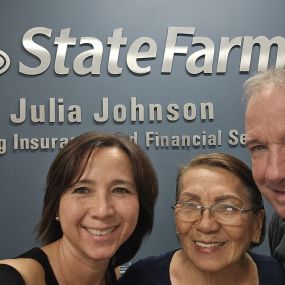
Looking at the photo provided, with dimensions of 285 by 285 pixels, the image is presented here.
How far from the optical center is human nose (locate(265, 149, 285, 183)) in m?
1.36

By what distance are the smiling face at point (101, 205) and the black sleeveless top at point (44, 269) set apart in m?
0.12

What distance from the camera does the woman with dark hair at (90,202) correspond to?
5.08 ft

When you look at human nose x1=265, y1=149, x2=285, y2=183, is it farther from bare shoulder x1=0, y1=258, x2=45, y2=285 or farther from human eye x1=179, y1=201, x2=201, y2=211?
bare shoulder x1=0, y1=258, x2=45, y2=285

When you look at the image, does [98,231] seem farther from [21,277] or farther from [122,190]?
[21,277]

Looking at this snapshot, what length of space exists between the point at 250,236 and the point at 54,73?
1.92 metres

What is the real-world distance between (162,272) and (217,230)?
290 mm

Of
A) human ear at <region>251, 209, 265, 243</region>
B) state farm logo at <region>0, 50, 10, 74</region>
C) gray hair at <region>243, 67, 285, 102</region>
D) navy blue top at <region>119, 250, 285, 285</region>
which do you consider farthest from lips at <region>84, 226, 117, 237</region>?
state farm logo at <region>0, 50, 10, 74</region>

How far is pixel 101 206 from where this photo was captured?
1538 mm

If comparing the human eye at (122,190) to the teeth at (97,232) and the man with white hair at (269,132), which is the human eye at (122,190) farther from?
the man with white hair at (269,132)

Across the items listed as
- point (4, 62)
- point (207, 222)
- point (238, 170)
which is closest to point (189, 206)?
point (207, 222)

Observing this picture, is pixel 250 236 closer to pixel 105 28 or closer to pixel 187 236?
pixel 187 236

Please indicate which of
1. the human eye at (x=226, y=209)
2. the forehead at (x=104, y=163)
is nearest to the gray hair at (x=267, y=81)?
the human eye at (x=226, y=209)

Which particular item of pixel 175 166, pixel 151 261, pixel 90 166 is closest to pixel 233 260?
pixel 151 261

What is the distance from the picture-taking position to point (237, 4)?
312cm
